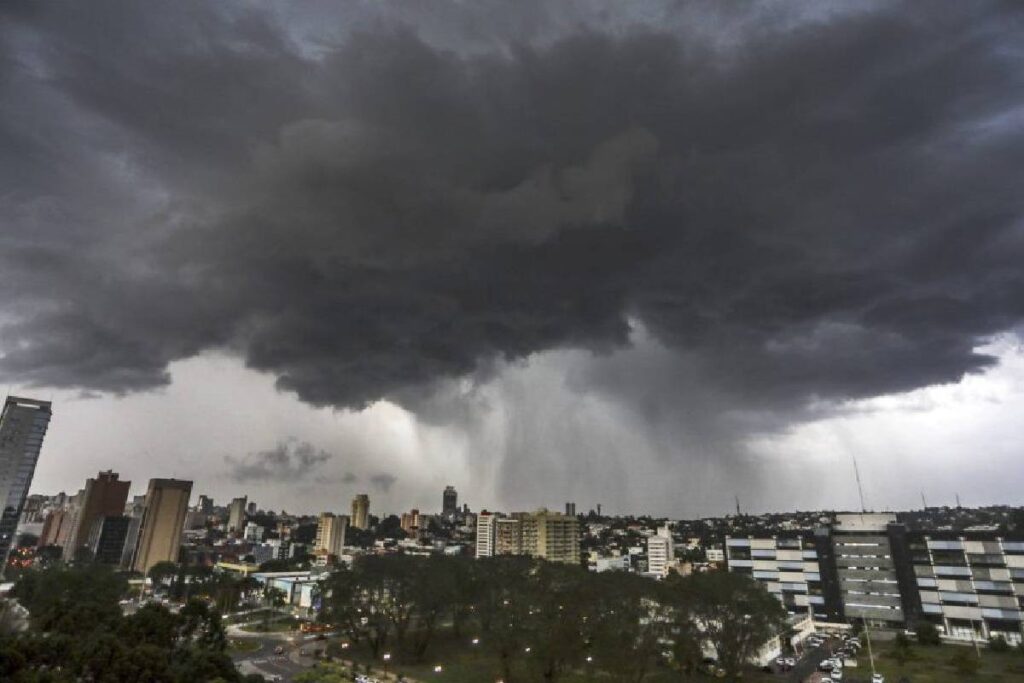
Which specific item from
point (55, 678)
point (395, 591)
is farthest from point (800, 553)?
point (55, 678)

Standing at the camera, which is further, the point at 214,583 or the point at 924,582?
the point at 214,583

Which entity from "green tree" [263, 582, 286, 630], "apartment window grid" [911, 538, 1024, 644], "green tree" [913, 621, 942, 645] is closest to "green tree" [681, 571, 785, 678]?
"green tree" [913, 621, 942, 645]

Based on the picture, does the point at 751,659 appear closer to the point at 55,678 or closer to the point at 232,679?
the point at 232,679

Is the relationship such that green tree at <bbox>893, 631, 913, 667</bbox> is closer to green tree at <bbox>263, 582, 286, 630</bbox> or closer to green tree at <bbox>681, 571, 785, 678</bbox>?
green tree at <bbox>681, 571, 785, 678</bbox>

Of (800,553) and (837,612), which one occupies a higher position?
(800,553)

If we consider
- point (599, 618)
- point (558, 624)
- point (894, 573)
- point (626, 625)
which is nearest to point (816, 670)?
point (626, 625)

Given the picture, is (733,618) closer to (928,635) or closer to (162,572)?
(928,635)
